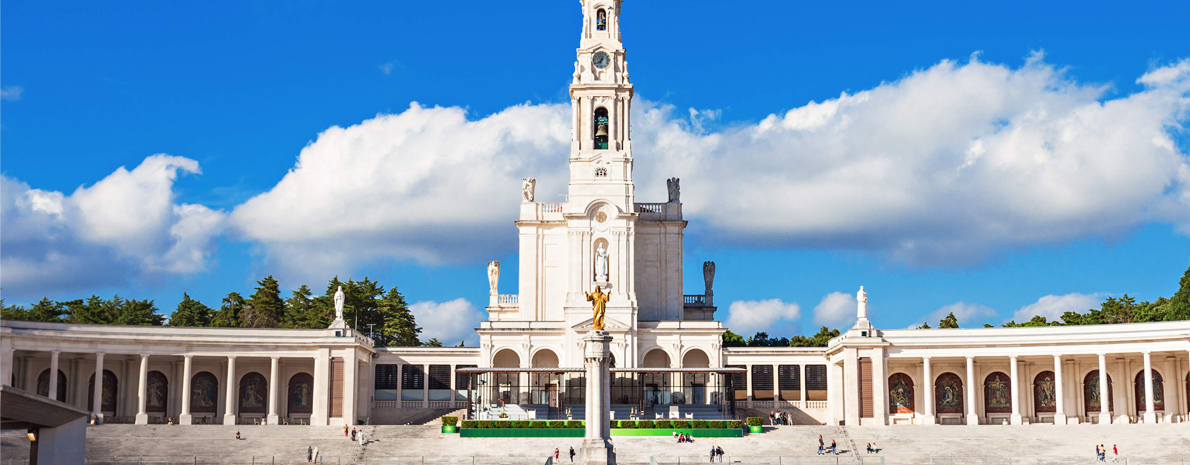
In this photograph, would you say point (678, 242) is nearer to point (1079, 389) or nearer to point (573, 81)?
point (573, 81)

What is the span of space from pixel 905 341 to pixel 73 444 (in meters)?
59.5

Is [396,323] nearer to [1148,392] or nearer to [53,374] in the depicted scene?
[53,374]

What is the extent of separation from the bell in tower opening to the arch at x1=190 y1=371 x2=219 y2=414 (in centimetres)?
3153

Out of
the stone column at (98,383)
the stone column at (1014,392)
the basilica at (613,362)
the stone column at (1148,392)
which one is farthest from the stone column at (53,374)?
the stone column at (1148,392)

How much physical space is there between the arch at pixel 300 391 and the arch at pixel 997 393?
4579cm

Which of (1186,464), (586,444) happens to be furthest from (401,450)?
(1186,464)

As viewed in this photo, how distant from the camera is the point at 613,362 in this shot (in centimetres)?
8719

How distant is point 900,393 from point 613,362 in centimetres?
1968

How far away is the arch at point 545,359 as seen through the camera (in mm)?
89188

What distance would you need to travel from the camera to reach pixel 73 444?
118 feet

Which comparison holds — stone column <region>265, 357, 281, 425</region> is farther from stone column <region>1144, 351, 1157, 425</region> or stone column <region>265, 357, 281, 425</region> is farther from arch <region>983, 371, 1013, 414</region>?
stone column <region>1144, 351, 1157, 425</region>

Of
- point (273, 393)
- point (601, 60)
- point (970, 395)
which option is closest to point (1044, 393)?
point (970, 395)

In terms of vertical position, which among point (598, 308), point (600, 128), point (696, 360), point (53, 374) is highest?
point (600, 128)

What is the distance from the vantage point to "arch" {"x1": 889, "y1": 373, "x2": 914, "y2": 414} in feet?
288
